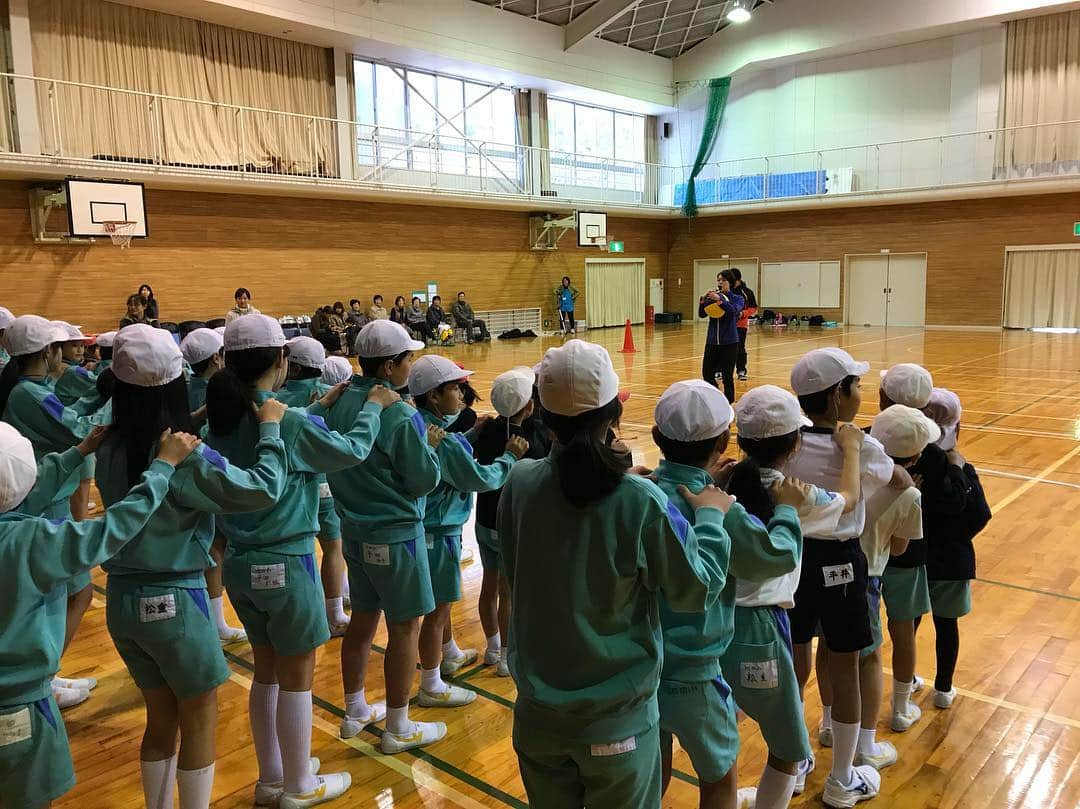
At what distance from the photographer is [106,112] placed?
15.7 meters

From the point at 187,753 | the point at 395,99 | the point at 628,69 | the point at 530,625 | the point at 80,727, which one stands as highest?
the point at 628,69

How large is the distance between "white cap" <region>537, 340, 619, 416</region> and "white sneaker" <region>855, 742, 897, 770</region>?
6.98 ft

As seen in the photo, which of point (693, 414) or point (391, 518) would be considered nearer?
point (693, 414)

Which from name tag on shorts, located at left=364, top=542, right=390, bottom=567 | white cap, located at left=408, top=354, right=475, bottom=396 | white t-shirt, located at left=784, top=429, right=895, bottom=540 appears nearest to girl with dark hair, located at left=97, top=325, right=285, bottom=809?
name tag on shorts, located at left=364, top=542, right=390, bottom=567

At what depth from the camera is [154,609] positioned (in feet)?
7.82

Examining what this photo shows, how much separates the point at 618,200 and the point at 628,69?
4149 millimetres

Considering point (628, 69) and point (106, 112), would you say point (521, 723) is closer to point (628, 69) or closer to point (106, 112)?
point (106, 112)

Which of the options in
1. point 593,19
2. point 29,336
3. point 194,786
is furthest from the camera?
point 593,19

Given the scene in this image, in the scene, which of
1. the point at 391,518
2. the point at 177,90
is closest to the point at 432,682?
the point at 391,518

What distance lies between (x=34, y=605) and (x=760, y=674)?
1.95 metres

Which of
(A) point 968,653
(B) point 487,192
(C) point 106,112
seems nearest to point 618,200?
(B) point 487,192

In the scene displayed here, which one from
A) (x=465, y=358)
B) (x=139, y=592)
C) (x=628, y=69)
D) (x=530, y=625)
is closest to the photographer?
(x=530, y=625)

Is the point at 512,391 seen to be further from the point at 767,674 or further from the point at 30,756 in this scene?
the point at 30,756

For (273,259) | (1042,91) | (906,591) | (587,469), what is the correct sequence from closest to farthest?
1. (587,469)
2. (906,591)
3. (273,259)
4. (1042,91)
